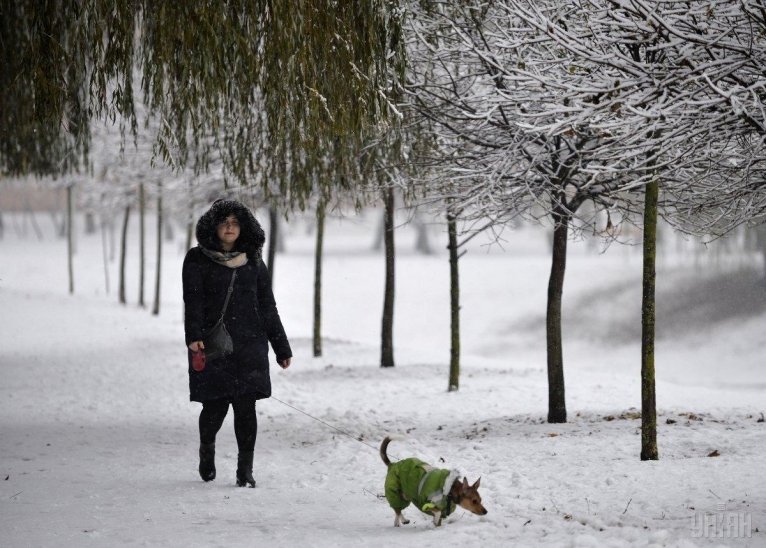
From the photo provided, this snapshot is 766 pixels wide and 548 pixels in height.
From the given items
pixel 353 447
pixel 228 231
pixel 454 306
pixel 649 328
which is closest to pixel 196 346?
pixel 228 231

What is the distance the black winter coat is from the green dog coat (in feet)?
5.00

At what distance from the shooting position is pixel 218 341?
5824 mm

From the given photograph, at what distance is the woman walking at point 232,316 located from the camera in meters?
5.86

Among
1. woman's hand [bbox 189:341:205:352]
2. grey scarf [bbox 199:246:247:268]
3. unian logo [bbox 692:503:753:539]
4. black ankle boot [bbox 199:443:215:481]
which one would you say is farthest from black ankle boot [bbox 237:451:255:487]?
unian logo [bbox 692:503:753:539]

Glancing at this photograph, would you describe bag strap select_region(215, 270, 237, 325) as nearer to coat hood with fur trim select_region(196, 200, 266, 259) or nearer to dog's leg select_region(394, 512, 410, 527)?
coat hood with fur trim select_region(196, 200, 266, 259)

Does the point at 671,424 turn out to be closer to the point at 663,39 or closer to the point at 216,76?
the point at 663,39

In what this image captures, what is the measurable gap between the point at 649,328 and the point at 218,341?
3712 mm

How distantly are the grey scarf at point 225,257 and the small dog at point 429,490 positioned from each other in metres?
2.01

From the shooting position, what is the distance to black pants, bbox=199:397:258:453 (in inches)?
235

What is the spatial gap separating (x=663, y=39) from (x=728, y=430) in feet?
13.6

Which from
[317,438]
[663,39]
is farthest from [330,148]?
[663,39]

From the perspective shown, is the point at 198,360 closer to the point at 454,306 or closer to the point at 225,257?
the point at 225,257

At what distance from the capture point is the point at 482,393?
12.0 m

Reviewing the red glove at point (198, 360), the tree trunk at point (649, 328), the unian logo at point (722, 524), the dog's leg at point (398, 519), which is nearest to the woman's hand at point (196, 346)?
the red glove at point (198, 360)
